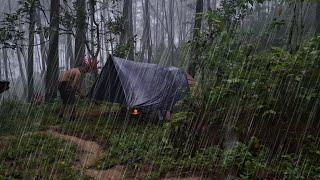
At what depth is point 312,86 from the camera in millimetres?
6246

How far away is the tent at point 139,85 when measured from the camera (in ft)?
32.1

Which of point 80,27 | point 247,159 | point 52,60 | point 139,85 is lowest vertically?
point 247,159

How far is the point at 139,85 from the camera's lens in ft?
33.0

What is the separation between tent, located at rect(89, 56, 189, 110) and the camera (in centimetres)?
977

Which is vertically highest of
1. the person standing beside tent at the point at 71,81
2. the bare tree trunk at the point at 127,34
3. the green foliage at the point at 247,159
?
the bare tree trunk at the point at 127,34

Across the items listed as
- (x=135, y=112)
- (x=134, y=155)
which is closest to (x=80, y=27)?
(x=135, y=112)

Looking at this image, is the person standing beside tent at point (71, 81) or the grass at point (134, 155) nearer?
the grass at point (134, 155)

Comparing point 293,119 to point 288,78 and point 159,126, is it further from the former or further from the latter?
point 159,126

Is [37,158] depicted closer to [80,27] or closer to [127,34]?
[80,27]

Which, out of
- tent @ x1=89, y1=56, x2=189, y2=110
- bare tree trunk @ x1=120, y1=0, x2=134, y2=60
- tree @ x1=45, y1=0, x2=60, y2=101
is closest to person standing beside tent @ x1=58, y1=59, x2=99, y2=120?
tent @ x1=89, y1=56, x2=189, y2=110

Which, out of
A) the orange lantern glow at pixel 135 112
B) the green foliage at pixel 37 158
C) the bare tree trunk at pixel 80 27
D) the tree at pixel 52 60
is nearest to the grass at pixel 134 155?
the green foliage at pixel 37 158

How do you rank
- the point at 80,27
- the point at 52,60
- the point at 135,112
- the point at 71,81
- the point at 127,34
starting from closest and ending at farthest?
the point at 71,81
the point at 135,112
the point at 80,27
the point at 52,60
the point at 127,34

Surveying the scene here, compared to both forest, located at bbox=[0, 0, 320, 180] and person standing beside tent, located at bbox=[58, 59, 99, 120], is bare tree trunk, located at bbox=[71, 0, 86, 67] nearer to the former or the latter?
person standing beside tent, located at bbox=[58, 59, 99, 120]

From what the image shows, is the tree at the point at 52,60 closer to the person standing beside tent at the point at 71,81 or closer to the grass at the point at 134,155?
the person standing beside tent at the point at 71,81
